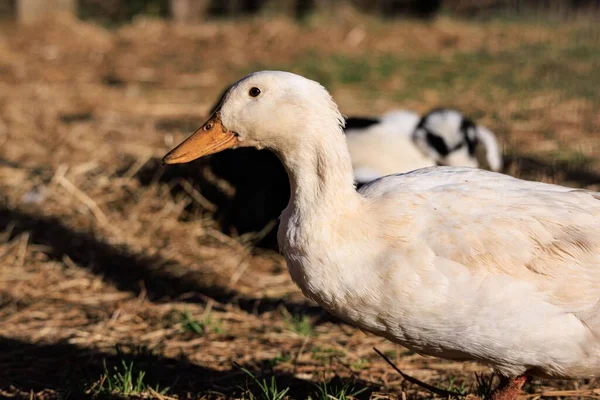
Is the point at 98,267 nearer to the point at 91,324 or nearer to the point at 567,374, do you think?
the point at 91,324

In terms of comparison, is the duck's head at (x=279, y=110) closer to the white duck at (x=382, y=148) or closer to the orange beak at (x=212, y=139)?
the orange beak at (x=212, y=139)

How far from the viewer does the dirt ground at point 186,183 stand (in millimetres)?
4215

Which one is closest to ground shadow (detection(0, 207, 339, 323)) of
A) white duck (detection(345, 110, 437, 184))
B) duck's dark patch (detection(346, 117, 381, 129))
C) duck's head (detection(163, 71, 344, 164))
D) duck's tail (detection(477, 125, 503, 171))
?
white duck (detection(345, 110, 437, 184))

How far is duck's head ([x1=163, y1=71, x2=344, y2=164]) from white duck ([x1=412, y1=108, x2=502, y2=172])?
3.21m

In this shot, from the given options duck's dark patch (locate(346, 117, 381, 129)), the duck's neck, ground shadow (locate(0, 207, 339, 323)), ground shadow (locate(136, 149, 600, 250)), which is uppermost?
the duck's neck

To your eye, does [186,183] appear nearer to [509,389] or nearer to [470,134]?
[470,134]

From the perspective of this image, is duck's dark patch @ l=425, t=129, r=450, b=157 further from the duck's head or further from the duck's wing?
the duck's head

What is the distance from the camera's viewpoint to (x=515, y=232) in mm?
3143

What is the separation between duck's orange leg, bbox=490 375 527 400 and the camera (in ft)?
10.7

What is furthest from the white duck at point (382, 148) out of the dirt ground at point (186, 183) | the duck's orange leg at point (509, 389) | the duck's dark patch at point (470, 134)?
the duck's orange leg at point (509, 389)

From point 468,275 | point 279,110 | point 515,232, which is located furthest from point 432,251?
point 279,110

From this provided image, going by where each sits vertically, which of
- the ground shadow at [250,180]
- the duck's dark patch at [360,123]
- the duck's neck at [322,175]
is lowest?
the ground shadow at [250,180]

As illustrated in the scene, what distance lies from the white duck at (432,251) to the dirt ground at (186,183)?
697mm

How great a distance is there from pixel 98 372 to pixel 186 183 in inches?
104
